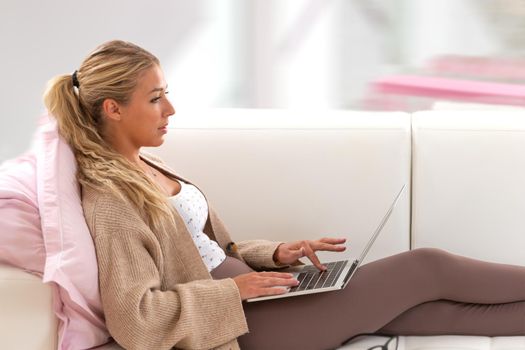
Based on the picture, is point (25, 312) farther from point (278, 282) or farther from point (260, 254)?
point (260, 254)

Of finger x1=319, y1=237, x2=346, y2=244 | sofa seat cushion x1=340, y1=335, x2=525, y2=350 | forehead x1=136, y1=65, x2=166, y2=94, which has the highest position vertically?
forehead x1=136, y1=65, x2=166, y2=94

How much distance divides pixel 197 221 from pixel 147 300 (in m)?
0.34

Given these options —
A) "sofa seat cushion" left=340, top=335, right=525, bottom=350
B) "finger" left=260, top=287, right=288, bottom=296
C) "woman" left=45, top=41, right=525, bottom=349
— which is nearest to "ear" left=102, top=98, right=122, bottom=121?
"woman" left=45, top=41, right=525, bottom=349

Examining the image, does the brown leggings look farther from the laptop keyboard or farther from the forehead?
the forehead

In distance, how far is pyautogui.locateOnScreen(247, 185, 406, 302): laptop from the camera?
6.66 ft

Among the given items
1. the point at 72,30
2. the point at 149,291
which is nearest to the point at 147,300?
the point at 149,291

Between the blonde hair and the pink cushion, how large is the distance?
5 cm

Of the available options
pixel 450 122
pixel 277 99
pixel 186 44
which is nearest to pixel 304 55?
pixel 277 99

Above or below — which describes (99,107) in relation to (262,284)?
above

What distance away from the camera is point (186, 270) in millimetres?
2080

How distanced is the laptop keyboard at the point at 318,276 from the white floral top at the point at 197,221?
209 mm

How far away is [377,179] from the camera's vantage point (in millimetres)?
2475

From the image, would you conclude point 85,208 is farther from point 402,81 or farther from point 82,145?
point 402,81

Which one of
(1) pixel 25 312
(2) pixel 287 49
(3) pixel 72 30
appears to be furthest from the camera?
(3) pixel 72 30
